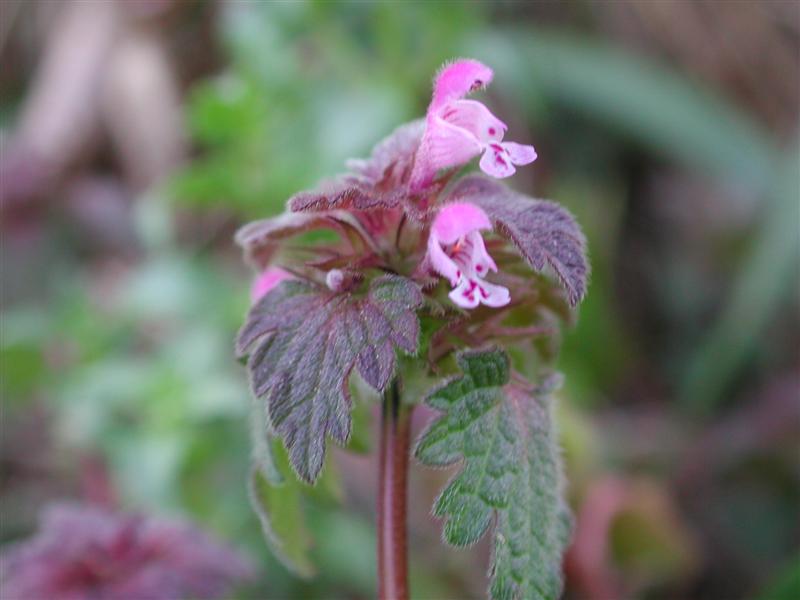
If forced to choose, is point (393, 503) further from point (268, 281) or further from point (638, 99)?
point (638, 99)

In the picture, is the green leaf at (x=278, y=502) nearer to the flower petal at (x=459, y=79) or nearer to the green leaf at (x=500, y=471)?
the green leaf at (x=500, y=471)

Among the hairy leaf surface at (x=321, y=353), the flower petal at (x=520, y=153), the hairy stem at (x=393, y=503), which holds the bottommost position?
the hairy stem at (x=393, y=503)

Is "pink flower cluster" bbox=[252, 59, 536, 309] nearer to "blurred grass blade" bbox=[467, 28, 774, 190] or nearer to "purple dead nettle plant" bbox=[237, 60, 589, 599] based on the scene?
"purple dead nettle plant" bbox=[237, 60, 589, 599]

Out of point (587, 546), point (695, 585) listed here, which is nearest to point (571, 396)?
point (695, 585)

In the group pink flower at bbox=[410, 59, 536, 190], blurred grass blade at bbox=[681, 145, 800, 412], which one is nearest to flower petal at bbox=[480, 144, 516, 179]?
pink flower at bbox=[410, 59, 536, 190]

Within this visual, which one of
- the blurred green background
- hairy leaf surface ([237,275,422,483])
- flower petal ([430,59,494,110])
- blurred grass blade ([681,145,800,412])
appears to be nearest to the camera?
hairy leaf surface ([237,275,422,483])

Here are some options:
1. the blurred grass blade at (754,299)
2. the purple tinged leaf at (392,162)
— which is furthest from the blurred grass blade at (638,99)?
the purple tinged leaf at (392,162)

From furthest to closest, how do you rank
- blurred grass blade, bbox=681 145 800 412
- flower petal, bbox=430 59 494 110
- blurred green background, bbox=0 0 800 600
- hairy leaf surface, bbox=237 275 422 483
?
blurred grass blade, bbox=681 145 800 412 < blurred green background, bbox=0 0 800 600 < flower petal, bbox=430 59 494 110 < hairy leaf surface, bbox=237 275 422 483

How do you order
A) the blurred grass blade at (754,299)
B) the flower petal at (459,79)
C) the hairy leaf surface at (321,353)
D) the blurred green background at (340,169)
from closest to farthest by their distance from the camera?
the hairy leaf surface at (321,353) < the flower petal at (459,79) < the blurred green background at (340,169) < the blurred grass blade at (754,299)
